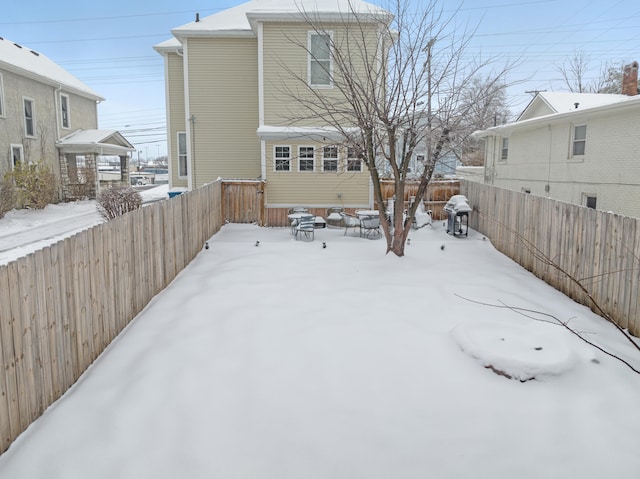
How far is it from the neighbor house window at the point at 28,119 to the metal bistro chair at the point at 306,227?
52.2ft

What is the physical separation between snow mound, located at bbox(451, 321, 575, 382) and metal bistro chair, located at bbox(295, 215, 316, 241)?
6.69 m

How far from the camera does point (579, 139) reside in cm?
1486

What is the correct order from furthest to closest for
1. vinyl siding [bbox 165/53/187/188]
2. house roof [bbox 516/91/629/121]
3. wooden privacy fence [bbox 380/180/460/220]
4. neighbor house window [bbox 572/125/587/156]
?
vinyl siding [bbox 165/53/187/188] → house roof [bbox 516/91/629/121] → wooden privacy fence [bbox 380/180/460/220] → neighbor house window [bbox 572/125/587/156]

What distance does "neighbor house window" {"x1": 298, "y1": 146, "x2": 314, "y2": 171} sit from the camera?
50.2ft

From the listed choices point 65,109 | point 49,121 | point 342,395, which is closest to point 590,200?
point 342,395

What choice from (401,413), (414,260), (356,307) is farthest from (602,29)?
(401,413)

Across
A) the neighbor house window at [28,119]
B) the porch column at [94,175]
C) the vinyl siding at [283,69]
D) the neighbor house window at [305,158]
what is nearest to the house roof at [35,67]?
the neighbor house window at [28,119]

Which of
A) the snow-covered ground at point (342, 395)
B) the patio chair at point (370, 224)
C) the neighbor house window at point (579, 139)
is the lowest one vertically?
the snow-covered ground at point (342, 395)

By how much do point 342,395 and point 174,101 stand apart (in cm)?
1699

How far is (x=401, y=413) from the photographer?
3.94m

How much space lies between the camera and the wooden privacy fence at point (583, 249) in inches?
225

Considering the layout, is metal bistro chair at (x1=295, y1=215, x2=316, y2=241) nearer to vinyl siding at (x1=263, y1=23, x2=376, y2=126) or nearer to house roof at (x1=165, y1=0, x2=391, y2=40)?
vinyl siding at (x1=263, y1=23, x2=376, y2=126)

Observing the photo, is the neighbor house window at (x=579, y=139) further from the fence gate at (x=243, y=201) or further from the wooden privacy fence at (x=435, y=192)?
the fence gate at (x=243, y=201)

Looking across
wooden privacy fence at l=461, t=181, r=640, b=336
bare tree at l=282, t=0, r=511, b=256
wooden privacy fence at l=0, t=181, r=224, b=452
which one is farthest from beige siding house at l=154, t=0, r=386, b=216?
wooden privacy fence at l=0, t=181, r=224, b=452
